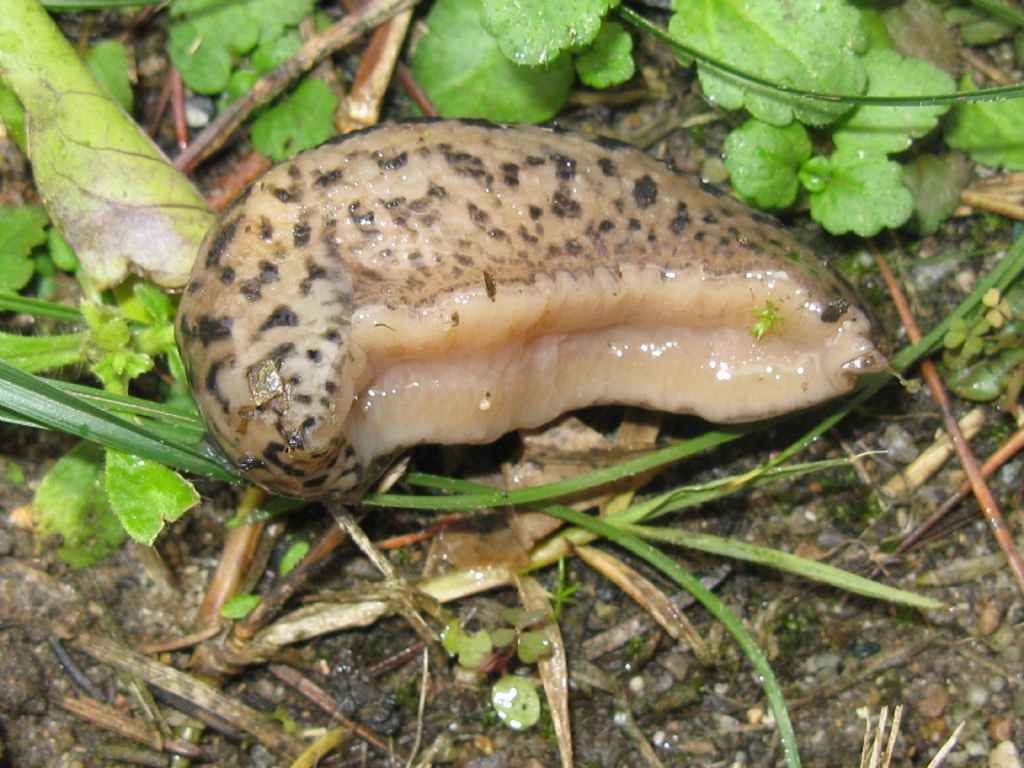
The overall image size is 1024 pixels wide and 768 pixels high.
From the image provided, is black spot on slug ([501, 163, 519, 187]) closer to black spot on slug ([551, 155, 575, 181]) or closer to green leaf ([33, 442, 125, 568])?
black spot on slug ([551, 155, 575, 181])

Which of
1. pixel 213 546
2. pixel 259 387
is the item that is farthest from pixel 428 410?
pixel 213 546

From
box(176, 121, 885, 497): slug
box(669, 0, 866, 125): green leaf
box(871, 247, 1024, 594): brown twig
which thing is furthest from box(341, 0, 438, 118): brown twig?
box(871, 247, 1024, 594): brown twig

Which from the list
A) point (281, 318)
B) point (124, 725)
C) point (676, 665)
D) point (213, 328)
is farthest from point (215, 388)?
point (676, 665)

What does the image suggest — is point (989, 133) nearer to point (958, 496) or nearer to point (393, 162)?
point (958, 496)

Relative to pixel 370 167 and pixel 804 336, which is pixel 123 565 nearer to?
pixel 370 167

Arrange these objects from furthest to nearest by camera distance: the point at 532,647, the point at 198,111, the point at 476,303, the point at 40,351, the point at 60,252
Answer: the point at 198,111
the point at 60,252
the point at 532,647
the point at 40,351
the point at 476,303

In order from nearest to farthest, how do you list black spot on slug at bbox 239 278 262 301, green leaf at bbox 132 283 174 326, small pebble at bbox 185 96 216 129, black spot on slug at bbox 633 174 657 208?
black spot on slug at bbox 239 278 262 301 → black spot on slug at bbox 633 174 657 208 → green leaf at bbox 132 283 174 326 → small pebble at bbox 185 96 216 129

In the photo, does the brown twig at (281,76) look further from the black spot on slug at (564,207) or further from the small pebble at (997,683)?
the small pebble at (997,683)
